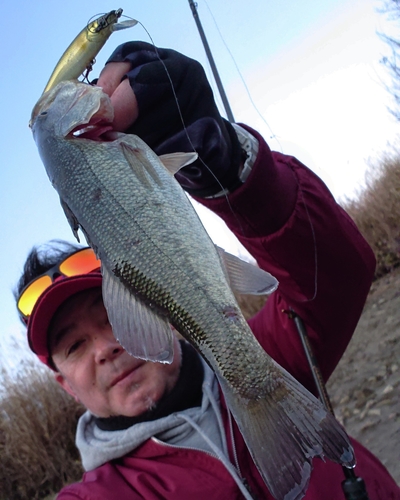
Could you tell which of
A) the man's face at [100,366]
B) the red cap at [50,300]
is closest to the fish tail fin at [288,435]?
the man's face at [100,366]

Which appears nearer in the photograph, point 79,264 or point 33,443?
point 79,264

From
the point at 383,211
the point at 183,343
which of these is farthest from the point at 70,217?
the point at 383,211

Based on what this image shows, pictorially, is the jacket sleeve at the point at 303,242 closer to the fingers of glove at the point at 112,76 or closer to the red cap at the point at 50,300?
the fingers of glove at the point at 112,76

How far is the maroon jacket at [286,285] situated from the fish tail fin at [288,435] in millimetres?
869

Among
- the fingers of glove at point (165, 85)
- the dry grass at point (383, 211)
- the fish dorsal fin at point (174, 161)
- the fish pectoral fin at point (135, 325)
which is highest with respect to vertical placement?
the fingers of glove at point (165, 85)

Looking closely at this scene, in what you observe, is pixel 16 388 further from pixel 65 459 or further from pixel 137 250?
pixel 137 250

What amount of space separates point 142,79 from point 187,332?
0.89 metres

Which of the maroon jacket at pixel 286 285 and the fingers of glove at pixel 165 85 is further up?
the fingers of glove at pixel 165 85

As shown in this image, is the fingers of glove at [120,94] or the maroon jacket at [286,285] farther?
the maroon jacket at [286,285]

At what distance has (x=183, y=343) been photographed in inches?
111

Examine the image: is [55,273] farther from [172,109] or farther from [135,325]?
[135,325]

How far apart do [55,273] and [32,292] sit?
168mm

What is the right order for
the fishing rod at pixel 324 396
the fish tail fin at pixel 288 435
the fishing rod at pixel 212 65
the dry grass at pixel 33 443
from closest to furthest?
the fish tail fin at pixel 288 435 < the fishing rod at pixel 324 396 < the fishing rod at pixel 212 65 < the dry grass at pixel 33 443

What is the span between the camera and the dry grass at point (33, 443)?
265 inches
